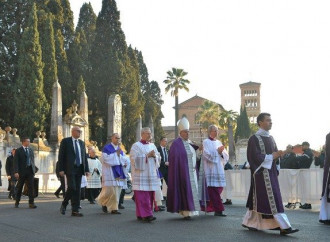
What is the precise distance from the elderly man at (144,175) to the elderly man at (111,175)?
1.74 metres

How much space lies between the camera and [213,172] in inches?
507

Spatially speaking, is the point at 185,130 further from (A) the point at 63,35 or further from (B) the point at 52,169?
(A) the point at 63,35

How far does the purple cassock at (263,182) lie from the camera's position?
9.03 metres

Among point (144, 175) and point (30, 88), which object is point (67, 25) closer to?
point (30, 88)

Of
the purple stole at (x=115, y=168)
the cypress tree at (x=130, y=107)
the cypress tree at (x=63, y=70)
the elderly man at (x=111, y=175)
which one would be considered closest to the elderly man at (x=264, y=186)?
the elderly man at (x=111, y=175)

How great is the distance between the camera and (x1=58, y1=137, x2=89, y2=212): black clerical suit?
12.5 metres

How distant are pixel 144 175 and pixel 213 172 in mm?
1738

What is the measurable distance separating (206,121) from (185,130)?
7410 centimetres

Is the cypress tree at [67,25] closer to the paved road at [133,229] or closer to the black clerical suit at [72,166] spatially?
the black clerical suit at [72,166]

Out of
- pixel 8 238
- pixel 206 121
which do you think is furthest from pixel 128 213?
pixel 206 121

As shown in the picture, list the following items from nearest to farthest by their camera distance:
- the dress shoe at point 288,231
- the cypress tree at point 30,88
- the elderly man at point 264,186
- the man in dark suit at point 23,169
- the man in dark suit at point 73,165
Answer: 1. the dress shoe at point 288,231
2. the elderly man at point 264,186
3. the man in dark suit at point 73,165
4. the man in dark suit at point 23,169
5. the cypress tree at point 30,88

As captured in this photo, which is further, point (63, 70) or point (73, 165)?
point (63, 70)

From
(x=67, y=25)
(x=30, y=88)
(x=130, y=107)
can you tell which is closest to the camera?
(x=30, y=88)

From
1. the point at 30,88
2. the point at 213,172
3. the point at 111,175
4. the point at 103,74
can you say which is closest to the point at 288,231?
the point at 213,172
